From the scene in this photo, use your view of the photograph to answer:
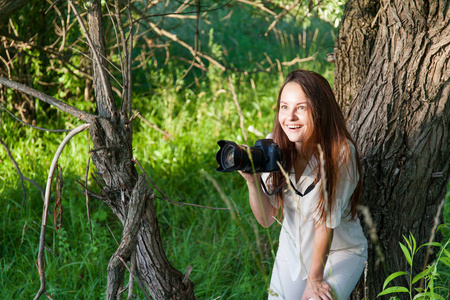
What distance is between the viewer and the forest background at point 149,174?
266 centimetres

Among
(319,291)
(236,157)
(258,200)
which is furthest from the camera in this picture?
(258,200)

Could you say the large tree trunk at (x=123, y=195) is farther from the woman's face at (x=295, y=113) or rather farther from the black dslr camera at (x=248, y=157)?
the woman's face at (x=295, y=113)

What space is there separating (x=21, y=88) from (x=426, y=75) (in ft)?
5.37

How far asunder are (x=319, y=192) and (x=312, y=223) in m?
0.13

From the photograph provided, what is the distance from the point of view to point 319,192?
179 cm

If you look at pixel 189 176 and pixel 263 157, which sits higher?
pixel 263 157

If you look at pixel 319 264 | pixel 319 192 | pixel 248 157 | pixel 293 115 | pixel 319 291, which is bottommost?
pixel 319 291

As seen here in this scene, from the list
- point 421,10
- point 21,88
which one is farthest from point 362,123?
point 21,88

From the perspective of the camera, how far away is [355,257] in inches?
74.4

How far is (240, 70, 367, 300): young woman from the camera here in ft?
5.82

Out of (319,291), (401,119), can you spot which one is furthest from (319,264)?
(401,119)

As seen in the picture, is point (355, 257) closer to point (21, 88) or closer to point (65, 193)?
point (21, 88)

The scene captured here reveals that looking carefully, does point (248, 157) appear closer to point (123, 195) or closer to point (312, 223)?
point (312, 223)

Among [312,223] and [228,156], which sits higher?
[228,156]
